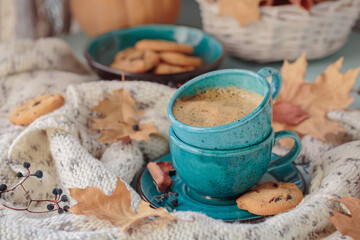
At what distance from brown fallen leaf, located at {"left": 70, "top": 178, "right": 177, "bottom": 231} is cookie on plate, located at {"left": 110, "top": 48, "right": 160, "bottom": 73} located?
0.40 m

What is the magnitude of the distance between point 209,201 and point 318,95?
34cm

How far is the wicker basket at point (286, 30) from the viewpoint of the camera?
1.00 meters

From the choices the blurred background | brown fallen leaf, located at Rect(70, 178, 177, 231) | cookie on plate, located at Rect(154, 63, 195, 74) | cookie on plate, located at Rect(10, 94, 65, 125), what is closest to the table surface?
the blurred background

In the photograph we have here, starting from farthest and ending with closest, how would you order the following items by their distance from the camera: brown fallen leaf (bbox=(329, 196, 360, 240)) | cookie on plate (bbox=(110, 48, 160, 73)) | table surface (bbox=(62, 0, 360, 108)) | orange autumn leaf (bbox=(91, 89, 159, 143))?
table surface (bbox=(62, 0, 360, 108))
cookie on plate (bbox=(110, 48, 160, 73))
orange autumn leaf (bbox=(91, 89, 159, 143))
brown fallen leaf (bbox=(329, 196, 360, 240))

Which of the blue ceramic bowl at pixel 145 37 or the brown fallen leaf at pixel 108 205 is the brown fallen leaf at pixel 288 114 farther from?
the brown fallen leaf at pixel 108 205

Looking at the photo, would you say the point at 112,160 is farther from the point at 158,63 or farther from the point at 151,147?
the point at 158,63

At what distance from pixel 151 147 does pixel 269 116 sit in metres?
0.26

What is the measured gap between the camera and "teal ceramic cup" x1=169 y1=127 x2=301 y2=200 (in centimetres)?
60

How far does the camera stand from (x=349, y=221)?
0.56 metres

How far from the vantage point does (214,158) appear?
603 mm

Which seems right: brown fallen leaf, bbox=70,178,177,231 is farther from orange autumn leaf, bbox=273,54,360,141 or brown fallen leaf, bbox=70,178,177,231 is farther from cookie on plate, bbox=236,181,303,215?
orange autumn leaf, bbox=273,54,360,141

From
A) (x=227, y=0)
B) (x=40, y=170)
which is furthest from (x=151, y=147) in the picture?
(x=227, y=0)

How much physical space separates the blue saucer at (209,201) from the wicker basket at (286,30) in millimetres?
402

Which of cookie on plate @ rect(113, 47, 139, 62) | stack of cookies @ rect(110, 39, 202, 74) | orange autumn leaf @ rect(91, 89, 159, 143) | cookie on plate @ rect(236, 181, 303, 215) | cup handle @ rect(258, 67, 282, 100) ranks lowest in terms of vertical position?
cookie on plate @ rect(236, 181, 303, 215)
